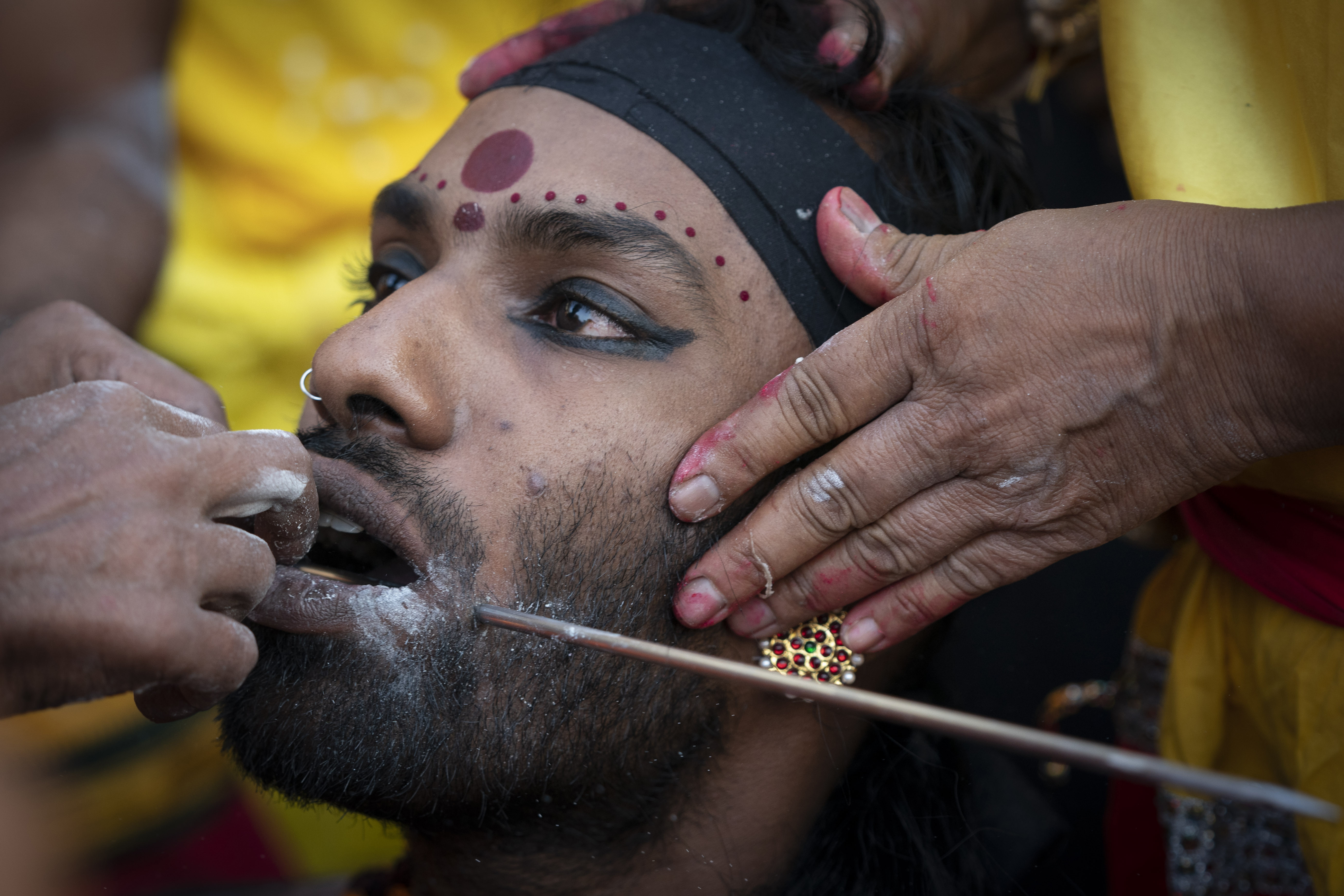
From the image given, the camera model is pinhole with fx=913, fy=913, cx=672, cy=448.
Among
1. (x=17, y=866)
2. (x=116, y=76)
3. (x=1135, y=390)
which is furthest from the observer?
(x=116, y=76)

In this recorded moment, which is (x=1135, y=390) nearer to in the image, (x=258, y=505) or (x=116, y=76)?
(x=258, y=505)

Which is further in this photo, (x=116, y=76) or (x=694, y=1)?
(x=116, y=76)

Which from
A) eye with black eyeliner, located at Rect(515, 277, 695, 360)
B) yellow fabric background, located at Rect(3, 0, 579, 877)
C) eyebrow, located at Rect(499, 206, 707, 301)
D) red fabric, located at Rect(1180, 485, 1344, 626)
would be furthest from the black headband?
yellow fabric background, located at Rect(3, 0, 579, 877)

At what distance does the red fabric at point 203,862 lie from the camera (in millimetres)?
2766

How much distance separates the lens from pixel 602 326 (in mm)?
1529

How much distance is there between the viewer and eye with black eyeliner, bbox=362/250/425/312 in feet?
5.67

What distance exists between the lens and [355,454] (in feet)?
4.55

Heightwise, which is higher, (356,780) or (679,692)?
(356,780)

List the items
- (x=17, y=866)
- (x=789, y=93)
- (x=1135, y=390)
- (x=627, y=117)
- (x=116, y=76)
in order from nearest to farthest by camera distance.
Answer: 1. (x=17, y=866)
2. (x=1135, y=390)
3. (x=627, y=117)
4. (x=789, y=93)
5. (x=116, y=76)

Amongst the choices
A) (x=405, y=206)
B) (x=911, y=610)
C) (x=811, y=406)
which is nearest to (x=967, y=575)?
(x=911, y=610)

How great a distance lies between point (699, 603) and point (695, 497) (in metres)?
0.17

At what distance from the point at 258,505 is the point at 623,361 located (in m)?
0.59

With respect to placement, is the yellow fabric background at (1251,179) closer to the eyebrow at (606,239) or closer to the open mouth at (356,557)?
Answer: the eyebrow at (606,239)

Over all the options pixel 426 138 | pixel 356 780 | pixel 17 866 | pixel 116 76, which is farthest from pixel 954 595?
pixel 116 76
